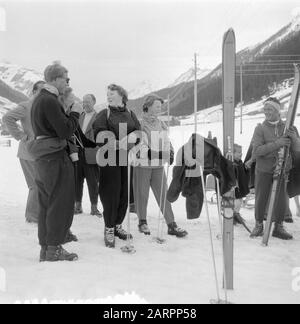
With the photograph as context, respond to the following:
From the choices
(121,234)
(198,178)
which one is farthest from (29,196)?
(198,178)

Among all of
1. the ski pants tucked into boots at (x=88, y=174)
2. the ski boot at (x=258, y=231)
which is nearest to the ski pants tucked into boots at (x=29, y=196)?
the ski pants tucked into boots at (x=88, y=174)

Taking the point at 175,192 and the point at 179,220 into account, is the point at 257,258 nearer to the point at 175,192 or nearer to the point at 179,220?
the point at 175,192

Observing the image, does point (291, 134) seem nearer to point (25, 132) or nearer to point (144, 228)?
point (144, 228)

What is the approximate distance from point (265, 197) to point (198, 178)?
1671mm

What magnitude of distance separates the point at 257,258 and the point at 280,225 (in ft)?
3.04

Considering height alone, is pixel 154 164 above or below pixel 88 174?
above

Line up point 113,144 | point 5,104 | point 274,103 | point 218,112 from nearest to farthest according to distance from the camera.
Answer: point 113,144, point 274,103, point 5,104, point 218,112

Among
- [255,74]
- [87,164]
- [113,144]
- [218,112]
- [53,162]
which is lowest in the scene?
[87,164]

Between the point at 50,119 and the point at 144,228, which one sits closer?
the point at 50,119

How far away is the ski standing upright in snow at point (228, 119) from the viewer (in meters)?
2.49

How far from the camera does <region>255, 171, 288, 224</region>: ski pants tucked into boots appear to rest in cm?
436

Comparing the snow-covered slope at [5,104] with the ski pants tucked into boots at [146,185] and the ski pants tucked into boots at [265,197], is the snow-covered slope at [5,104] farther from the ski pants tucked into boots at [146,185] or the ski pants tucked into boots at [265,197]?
the ski pants tucked into boots at [265,197]

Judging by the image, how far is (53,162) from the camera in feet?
10.5

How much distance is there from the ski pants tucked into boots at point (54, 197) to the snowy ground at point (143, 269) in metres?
0.28
